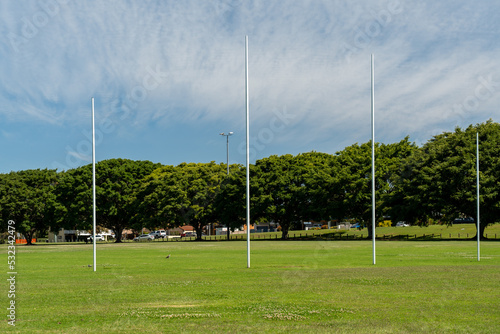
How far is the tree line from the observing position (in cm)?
6444

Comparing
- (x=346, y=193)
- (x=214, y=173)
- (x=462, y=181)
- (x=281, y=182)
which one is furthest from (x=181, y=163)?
(x=462, y=181)

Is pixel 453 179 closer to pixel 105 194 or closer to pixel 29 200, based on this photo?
pixel 105 194

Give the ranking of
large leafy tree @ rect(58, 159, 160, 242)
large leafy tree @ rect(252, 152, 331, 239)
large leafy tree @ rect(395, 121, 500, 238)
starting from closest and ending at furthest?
large leafy tree @ rect(395, 121, 500, 238) → large leafy tree @ rect(252, 152, 331, 239) → large leafy tree @ rect(58, 159, 160, 242)

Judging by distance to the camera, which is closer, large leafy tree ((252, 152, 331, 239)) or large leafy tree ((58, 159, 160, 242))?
large leafy tree ((252, 152, 331, 239))

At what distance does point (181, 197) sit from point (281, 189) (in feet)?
56.3

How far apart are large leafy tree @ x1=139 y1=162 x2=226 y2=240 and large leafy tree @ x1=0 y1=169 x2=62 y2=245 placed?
15.3 metres

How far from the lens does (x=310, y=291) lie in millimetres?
16016

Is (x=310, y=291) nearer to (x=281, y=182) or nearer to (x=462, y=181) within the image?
(x=462, y=181)

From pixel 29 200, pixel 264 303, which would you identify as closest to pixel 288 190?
pixel 29 200

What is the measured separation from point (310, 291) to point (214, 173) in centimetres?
7507

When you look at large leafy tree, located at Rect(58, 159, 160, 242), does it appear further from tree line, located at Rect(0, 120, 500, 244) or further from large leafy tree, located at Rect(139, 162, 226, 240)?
large leafy tree, located at Rect(139, 162, 226, 240)

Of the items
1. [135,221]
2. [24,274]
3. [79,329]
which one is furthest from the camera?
[135,221]

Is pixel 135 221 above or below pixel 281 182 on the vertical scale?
→ below

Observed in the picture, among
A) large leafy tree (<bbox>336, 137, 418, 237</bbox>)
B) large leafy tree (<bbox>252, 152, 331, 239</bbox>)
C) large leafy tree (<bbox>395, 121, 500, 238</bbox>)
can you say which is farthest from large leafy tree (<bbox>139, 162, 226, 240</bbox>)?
large leafy tree (<bbox>395, 121, 500, 238</bbox>)
